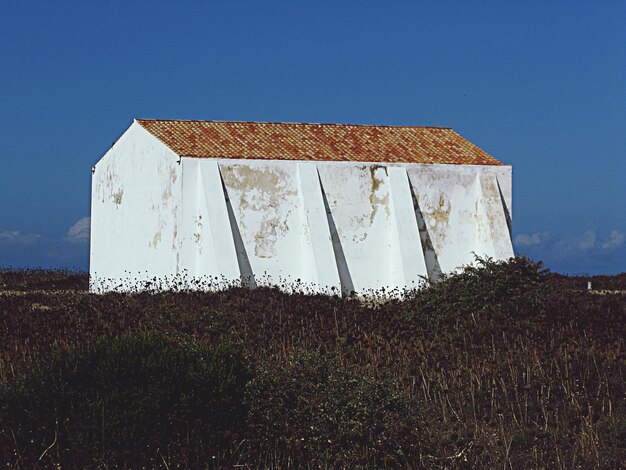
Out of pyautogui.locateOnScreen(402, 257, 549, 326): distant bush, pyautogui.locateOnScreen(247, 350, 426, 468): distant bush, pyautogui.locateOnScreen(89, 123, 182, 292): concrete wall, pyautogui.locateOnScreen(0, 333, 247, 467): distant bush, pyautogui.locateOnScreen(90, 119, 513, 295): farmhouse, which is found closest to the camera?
pyautogui.locateOnScreen(0, 333, 247, 467): distant bush

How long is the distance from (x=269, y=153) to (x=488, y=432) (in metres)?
19.3

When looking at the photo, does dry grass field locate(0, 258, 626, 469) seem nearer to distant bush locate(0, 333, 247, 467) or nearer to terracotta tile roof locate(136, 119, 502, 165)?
distant bush locate(0, 333, 247, 467)

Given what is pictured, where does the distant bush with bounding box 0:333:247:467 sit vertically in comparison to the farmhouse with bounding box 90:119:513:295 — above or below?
below

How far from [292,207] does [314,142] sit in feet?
11.1

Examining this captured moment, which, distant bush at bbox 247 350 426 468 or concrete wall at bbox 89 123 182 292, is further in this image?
concrete wall at bbox 89 123 182 292

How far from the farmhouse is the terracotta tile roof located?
68 mm

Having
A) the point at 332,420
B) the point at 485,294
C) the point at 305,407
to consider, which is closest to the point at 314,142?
the point at 485,294

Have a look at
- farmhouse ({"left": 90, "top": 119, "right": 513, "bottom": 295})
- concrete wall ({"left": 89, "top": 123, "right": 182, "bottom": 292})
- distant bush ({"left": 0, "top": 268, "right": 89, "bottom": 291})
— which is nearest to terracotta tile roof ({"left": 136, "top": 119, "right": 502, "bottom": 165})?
farmhouse ({"left": 90, "top": 119, "right": 513, "bottom": 295})

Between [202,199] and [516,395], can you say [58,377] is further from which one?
[202,199]

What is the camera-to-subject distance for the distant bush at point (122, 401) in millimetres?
9367

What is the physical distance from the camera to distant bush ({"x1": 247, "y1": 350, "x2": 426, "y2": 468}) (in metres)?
9.77

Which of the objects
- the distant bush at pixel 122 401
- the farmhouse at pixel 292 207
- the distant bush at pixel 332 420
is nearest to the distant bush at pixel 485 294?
the farmhouse at pixel 292 207

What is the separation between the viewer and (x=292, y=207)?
28.8m

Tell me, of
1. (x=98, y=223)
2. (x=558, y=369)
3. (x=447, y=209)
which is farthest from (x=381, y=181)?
(x=558, y=369)
